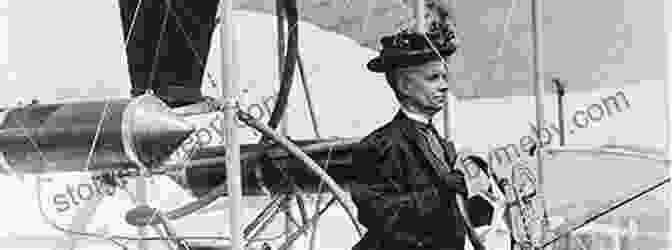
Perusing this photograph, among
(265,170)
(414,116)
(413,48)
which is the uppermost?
(413,48)

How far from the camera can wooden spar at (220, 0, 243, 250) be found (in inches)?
53.1

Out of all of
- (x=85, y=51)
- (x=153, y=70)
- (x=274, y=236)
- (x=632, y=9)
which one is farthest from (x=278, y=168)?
(x=632, y=9)

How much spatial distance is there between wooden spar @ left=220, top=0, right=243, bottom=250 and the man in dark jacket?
0.31 metres

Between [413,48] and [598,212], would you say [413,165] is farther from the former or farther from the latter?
[598,212]

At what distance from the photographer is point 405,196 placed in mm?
1571

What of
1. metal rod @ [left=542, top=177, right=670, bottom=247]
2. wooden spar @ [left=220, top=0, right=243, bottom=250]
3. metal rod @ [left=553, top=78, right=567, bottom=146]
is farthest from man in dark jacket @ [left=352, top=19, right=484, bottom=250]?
metal rod @ [left=553, top=78, right=567, bottom=146]

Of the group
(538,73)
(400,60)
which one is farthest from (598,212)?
(400,60)

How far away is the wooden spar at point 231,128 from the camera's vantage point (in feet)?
4.42

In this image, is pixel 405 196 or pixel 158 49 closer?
pixel 405 196

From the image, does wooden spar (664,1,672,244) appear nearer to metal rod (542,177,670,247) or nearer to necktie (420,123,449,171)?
metal rod (542,177,670,247)

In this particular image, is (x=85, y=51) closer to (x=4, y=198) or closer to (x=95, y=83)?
(x=95, y=83)

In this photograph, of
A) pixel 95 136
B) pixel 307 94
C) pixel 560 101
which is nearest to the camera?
pixel 95 136

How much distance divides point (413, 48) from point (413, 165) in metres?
0.18

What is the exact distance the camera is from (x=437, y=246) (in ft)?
5.22
